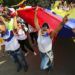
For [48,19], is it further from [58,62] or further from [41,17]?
[58,62]

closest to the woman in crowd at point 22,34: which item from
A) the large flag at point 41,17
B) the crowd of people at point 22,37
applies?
the crowd of people at point 22,37

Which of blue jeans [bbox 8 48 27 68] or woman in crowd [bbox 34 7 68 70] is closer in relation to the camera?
woman in crowd [bbox 34 7 68 70]

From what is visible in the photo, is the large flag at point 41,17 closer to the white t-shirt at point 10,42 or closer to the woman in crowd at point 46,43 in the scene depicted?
the woman in crowd at point 46,43

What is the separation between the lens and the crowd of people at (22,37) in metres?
5.98

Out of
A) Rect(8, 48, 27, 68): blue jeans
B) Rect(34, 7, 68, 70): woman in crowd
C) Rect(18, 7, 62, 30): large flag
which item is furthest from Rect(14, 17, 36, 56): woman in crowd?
Rect(34, 7, 68, 70): woman in crowd

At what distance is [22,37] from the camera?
689 centimetres

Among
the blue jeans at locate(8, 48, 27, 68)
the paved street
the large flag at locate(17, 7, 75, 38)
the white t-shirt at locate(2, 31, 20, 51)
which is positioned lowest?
the paved street

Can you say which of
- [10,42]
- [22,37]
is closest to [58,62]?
[22,37]

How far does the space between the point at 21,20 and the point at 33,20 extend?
375 mm

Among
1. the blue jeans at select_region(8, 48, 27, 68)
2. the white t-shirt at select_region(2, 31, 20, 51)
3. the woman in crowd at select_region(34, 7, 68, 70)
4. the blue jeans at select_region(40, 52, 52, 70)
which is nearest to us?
the woman in crowd at select_region(34, 7, 68, 70)

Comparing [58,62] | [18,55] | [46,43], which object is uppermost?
[46,43]

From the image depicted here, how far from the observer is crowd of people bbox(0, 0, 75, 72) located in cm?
598

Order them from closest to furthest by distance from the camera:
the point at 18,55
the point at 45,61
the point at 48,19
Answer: the point at 45,61 < the point at 18,55 < the point at 48,19

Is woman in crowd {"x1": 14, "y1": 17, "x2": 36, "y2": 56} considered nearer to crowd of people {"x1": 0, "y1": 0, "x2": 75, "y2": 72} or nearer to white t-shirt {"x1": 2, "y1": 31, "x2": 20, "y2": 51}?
crowd of people {"x1": 0, "y1": 0, "x2": 75, "y2": 72}
